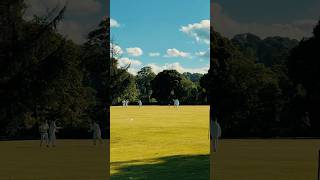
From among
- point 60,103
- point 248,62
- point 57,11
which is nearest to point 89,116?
point 60,103

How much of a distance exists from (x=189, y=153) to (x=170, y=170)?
7.31 meters

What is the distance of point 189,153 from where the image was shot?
73.5ft

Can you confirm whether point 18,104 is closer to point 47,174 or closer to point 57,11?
point 57,11

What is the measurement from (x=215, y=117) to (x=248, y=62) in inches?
143

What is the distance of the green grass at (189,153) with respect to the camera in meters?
11.8

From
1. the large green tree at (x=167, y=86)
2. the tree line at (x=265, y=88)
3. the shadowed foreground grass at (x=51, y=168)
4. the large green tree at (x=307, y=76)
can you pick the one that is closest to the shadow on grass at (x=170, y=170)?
the shadowed foreground grass at (x=51, y=168)

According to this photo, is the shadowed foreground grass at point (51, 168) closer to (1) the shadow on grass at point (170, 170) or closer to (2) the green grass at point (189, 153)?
(1) the shadow on grass at point (170, 170)

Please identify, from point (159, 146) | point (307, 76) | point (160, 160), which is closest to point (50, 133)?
point (160, 160)

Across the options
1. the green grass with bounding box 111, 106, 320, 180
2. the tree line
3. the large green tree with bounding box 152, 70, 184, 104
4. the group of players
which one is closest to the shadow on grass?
the green grass with bounding box 111, 106, 320, 180

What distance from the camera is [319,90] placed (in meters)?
23.3

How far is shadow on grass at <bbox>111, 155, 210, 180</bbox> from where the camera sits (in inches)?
553

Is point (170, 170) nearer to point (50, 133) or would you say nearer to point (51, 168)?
point (51, 168)

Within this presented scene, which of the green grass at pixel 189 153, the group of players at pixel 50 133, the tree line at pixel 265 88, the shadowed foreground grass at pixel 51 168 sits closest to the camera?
the shadowed foreground grass at pixel 51 168

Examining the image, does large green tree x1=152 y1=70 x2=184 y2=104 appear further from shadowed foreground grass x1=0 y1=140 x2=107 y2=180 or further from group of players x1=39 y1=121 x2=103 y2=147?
shadowed foreground grass x1=0 y1=140 x2=107 y2=180
